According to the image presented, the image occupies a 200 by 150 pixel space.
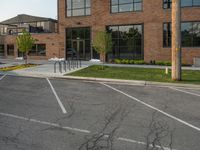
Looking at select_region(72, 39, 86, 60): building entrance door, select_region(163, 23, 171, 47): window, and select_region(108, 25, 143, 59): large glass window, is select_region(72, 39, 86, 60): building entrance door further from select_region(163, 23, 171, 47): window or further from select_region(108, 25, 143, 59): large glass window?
select_region(163, 23, 171, 47): window

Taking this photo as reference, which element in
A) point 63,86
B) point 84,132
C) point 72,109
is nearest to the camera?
point 84,132

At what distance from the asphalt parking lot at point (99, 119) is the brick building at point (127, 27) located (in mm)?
14570

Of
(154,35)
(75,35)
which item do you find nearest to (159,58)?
(154,35)

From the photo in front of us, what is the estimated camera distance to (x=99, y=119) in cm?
822

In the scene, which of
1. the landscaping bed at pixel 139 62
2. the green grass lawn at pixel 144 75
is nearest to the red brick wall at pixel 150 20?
the landscaping bed at pixel 139 62

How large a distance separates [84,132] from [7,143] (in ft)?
6.21

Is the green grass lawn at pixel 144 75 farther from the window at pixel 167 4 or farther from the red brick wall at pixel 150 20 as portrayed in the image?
the window at pixel 167 4

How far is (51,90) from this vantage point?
13.7 m

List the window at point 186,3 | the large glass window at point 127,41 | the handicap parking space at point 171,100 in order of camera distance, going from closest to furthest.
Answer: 1. the handicap parking space at point 171,100
2. the window at point 186,3
3. the large glass window at point 127,41

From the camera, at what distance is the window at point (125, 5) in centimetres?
2861

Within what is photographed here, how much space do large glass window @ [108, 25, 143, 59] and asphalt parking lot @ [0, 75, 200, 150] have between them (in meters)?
16.0

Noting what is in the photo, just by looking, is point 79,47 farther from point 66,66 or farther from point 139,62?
point 139,62

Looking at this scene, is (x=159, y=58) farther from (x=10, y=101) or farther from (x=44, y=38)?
(x=10, y=101)

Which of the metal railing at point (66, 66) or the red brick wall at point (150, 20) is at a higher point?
the red brick wall at point (150, 20)
